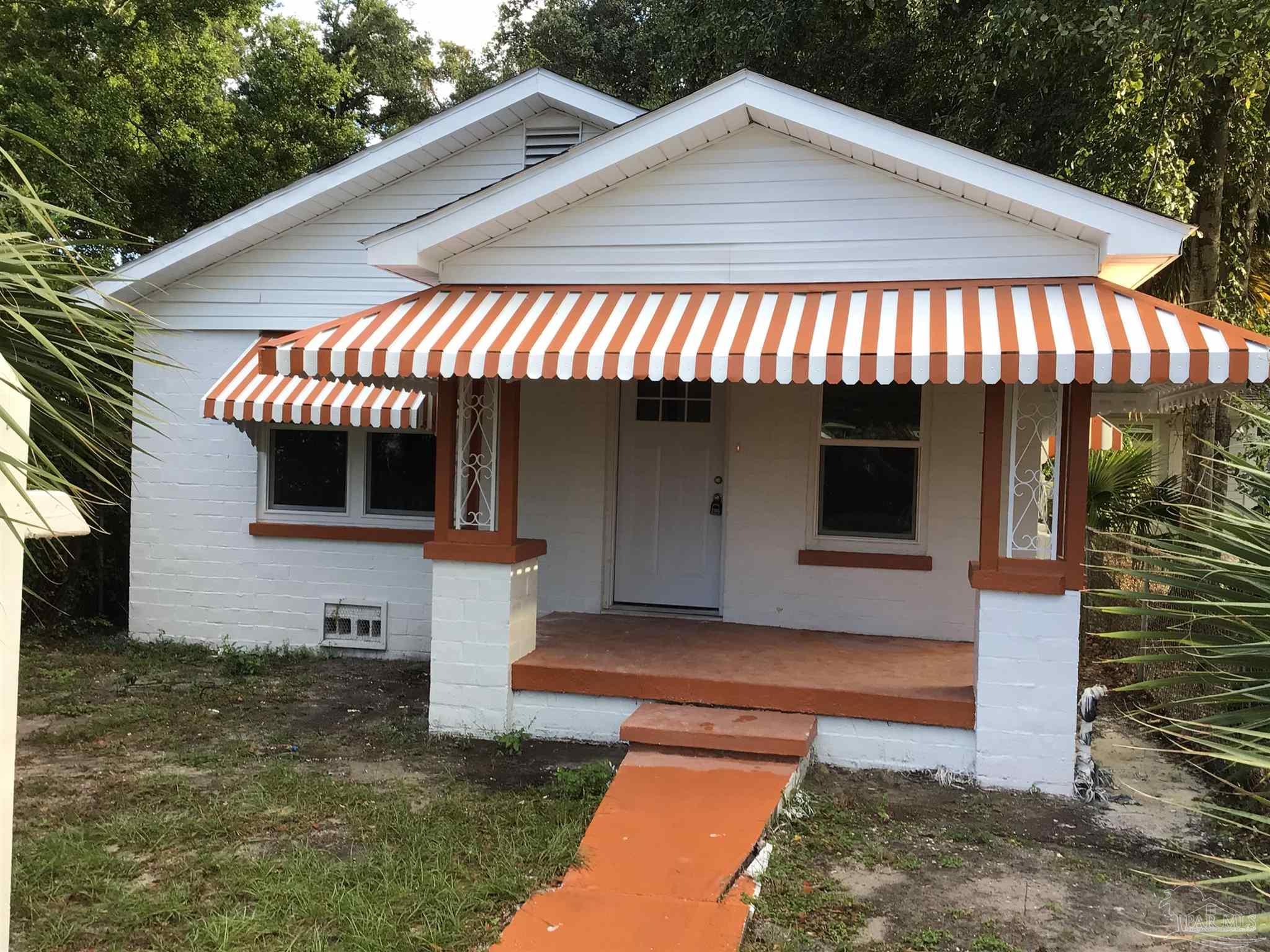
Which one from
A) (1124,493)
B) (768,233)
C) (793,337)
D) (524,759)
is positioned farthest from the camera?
(1124,493)

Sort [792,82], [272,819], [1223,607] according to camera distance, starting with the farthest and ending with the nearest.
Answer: [792,82] → [272,819] → [1223,607]

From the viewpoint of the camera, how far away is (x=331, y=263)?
9.05m

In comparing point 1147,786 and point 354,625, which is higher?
point 354,625

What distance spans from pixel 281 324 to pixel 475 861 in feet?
20.1

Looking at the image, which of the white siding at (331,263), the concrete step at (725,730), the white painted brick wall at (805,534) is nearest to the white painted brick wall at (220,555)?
the white siding at (331,263)

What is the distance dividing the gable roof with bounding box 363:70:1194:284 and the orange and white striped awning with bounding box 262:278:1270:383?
34 cm

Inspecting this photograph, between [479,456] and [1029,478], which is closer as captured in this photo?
[1029,478]

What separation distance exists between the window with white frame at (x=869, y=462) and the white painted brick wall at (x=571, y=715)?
2.52 m

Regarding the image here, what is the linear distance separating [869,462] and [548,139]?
4126 millimetres

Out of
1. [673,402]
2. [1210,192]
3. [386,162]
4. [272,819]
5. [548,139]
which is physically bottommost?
[272,819]

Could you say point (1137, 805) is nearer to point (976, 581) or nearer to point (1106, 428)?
point (976, 581)

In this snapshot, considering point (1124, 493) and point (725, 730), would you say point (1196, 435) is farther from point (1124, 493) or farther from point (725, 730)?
point (725, 730)

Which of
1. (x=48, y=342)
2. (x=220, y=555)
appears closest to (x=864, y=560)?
(x=220, y=555)

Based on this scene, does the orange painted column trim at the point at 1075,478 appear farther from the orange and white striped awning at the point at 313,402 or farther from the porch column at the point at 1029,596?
the orange and white striped awning at the point at 313,402
